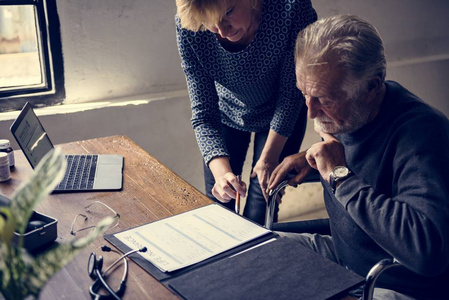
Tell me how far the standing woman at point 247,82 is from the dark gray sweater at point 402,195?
0.41 meters

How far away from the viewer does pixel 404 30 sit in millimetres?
3307

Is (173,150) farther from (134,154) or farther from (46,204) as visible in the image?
(46,204)

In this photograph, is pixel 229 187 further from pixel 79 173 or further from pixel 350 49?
pixel 350 49

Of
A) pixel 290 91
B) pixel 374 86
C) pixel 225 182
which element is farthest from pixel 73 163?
pixel 374 86

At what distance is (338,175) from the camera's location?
1.29 metres

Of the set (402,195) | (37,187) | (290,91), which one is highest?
(37,187)

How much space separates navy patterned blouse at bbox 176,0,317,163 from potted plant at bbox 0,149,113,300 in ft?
3.85

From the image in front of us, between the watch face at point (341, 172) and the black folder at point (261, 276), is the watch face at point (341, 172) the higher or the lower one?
the higher one

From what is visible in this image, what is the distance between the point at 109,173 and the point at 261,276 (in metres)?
0.74

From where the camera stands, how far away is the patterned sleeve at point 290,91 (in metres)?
1.75

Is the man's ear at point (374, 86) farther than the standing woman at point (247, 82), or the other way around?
the standing woman at point (247, 82)

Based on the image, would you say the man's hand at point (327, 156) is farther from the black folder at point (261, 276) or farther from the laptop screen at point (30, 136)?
the laptop screen at point (30, 136)

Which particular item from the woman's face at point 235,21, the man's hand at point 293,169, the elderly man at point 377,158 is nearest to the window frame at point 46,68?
the woman's face at point 235,21

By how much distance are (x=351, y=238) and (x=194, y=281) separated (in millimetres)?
536
